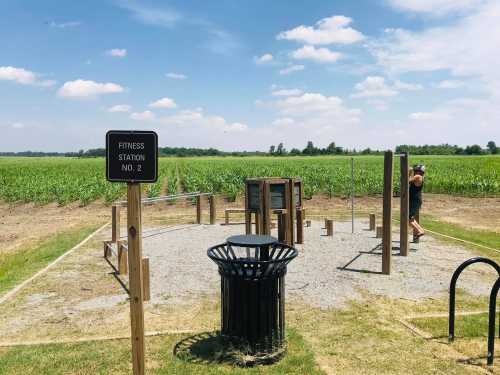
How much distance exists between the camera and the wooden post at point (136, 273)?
3.66 m

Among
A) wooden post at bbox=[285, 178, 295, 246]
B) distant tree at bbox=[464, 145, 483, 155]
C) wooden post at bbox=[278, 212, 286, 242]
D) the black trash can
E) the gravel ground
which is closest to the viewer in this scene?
the black trash can

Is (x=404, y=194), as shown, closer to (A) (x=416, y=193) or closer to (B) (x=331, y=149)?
(A) (x=416, y=193)

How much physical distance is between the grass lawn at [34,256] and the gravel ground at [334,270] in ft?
6.23

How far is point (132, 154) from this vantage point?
11.6 feet

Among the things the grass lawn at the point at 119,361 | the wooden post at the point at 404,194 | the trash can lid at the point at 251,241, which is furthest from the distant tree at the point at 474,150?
the grass lawn at the point at 119,361

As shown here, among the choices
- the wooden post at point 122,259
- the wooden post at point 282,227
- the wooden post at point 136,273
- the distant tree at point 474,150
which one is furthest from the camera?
the distant tree at point 474,150

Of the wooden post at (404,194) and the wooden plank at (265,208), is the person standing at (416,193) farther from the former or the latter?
the wooden plank at (265,208)

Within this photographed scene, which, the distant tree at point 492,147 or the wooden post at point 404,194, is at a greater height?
the distant tree at point 492,147

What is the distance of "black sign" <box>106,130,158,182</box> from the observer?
3.54 m

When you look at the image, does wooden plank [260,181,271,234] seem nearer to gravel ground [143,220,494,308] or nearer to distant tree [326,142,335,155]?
gravel ground [143,220,494,308]

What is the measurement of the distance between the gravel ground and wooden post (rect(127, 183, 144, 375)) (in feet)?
8.68

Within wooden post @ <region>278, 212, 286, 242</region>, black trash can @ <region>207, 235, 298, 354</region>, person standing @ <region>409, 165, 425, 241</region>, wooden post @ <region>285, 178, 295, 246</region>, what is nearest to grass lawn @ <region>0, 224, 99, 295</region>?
black trash can @ <region>207, 235, 298, 354</region>

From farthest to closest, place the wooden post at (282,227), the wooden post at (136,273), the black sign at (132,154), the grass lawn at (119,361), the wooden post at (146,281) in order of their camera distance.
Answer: the wooden post at (282,227)
the wooden post at (146,281)
the grass lawn at (119,361)
the wooden post at (136,273)
the black sign at (132,154)

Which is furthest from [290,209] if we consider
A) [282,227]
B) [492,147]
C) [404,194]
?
[492,147]
